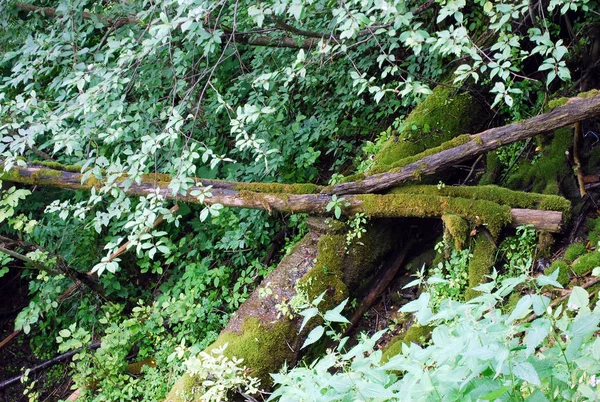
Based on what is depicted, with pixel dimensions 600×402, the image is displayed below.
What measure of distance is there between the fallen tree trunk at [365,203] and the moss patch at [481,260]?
0.14 m

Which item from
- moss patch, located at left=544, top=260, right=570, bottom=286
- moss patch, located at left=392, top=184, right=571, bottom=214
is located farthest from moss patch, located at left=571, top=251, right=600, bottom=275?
moss patch, located at left=392, top=184, right=571, bottom=214

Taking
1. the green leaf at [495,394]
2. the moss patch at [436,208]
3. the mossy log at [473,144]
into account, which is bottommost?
the moss patch at [436,208]

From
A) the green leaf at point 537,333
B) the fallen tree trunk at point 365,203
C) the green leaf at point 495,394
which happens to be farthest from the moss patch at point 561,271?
the green leaf at point 495,394

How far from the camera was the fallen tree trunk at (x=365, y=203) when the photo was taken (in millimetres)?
4004

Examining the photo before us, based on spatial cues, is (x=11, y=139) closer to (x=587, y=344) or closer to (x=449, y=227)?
(x=449, y=227)

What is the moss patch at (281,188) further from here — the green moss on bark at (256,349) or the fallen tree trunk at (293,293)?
the green moss on bark at (256,349)

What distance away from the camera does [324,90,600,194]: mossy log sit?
3.80 meters

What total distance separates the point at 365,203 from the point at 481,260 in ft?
3.33

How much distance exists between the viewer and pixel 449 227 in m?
4.08

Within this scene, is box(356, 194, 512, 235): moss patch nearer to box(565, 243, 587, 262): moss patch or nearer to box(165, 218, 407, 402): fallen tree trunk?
box(165, 218, 407, 402): fallen tree trunk

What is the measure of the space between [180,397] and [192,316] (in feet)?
4.56

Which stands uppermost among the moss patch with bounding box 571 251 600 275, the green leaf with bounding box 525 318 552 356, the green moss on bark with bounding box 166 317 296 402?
the green leaf with bounding box 525 318 552 356

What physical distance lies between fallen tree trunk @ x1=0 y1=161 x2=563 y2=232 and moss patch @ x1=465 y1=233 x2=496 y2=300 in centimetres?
14

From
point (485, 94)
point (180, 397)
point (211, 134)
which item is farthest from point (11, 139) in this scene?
point (485, 94)
